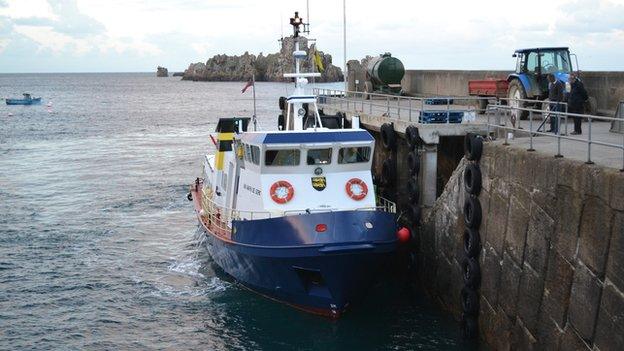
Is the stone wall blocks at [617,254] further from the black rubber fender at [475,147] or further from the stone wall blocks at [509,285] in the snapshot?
the black rubber fender at [475,147]

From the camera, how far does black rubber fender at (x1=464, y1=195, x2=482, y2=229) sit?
13562 millimetres

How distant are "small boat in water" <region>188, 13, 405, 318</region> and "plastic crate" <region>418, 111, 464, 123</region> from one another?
5.52 feet

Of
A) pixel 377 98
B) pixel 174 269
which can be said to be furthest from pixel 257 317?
pixel 377 98

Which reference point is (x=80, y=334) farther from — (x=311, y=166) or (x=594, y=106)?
(x=594, y=106)

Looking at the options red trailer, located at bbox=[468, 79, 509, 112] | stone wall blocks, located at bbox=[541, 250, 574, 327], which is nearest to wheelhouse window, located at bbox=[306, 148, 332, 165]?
stone wall blocks, located at bbox=[541, 250, 574, 327]

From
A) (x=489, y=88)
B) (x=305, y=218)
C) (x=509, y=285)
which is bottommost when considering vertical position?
(x=509, y=285)

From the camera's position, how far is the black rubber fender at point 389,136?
1862cm

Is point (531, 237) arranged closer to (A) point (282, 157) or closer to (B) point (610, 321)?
(B) point (610, 321)

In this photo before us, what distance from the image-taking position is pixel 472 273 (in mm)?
13414

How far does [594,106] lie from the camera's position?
61.9 feet

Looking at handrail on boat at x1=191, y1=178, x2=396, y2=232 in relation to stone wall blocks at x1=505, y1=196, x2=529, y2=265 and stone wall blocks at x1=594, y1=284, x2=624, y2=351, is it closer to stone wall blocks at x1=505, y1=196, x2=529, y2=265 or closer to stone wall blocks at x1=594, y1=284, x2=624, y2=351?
stone wall blocks at x1=505, y1=196, x2=529, y2=265

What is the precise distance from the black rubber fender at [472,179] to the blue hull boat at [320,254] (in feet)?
6.15

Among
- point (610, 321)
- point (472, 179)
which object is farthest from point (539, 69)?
point (610, 321)

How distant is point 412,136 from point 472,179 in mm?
3211
